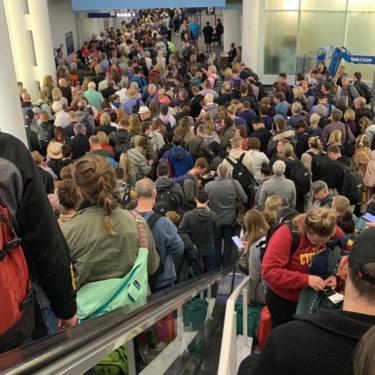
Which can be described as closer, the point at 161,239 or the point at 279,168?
the point at 161,239

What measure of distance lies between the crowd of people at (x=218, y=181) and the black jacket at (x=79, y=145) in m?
0.02

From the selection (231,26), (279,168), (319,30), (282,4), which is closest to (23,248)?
(279,168)

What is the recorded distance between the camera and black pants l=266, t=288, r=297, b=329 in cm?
363

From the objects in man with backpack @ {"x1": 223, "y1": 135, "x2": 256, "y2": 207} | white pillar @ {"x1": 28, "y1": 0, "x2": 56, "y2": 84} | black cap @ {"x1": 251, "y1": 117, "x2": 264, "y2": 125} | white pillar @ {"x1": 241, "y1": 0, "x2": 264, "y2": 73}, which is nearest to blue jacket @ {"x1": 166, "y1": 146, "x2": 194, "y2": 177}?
man with backpack @ {"x1": 223, "y1": 135, "x2": 256, "y2": 207}

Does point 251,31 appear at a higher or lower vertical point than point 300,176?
higher

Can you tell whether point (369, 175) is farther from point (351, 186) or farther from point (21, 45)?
point (21, 45)

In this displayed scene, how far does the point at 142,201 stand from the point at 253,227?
4.54ft

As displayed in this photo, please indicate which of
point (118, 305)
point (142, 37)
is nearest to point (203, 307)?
point (118, 305)

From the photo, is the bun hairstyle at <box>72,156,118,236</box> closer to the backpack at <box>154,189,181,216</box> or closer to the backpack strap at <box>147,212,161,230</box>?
the backpack strap at <box>147,212,161,230</box>

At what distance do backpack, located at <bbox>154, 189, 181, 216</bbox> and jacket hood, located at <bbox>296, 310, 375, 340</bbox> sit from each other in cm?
430

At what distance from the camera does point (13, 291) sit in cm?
185

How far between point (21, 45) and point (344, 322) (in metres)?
13.3

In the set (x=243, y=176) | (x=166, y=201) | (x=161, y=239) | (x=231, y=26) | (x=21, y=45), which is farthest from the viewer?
(x=231, y=26)

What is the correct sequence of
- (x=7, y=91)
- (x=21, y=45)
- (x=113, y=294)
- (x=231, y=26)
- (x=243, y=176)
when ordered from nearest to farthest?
(x=113, y=294) < (x=7, y=91) < (x=243, y=176) < (x=21, y=45) < (x=231, y=26)
